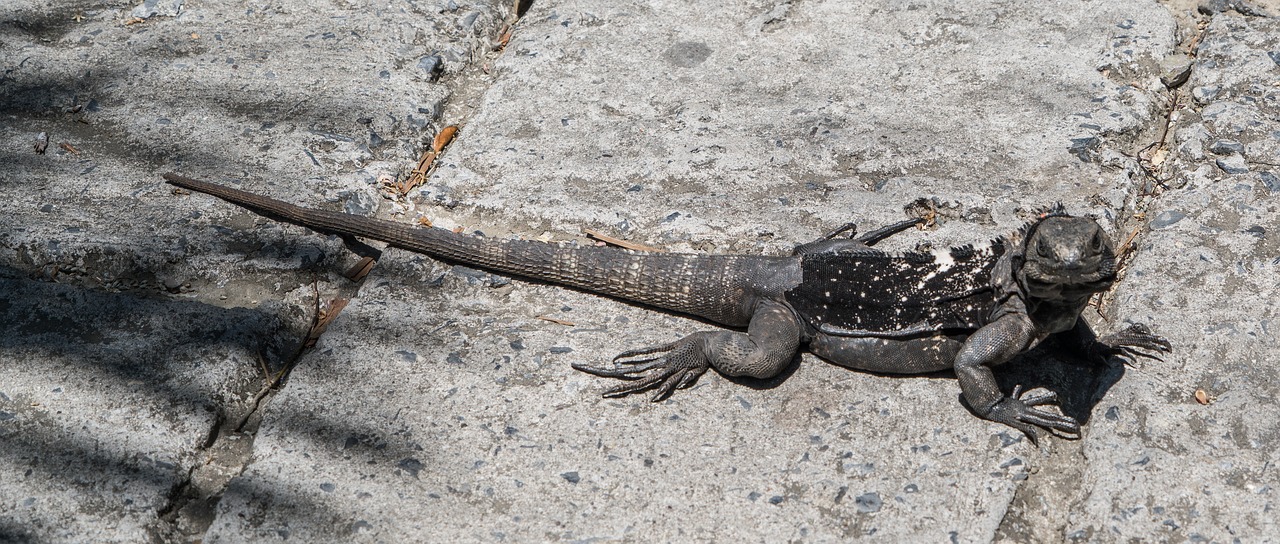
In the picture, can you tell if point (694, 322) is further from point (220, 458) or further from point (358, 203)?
point (220, 458)

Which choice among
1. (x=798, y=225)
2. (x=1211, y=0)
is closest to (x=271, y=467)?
(x=798, y=225)

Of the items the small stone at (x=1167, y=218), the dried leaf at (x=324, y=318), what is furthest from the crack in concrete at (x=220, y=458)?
the small stone at (x=1167, y=218)

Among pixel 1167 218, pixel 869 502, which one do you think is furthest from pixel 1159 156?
pixel 869 502

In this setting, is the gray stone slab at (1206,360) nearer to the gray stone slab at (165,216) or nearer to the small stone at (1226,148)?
the small stone at (1226,148)

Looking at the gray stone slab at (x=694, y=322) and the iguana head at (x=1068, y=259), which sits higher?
the iguana head at (x=1068, y=259)

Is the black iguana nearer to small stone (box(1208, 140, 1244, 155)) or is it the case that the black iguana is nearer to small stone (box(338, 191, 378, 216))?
small stone (box(338, 191, 378, 216))

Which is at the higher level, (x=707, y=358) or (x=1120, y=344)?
(x=1120, y=344)
